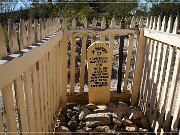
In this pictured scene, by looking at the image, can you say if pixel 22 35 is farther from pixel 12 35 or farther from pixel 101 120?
pixel 101 120

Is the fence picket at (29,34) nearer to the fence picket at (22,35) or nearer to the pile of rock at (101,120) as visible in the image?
the fence picket at (22,35)

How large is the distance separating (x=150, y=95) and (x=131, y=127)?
632 mm

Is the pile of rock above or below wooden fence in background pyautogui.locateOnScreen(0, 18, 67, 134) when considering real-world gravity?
below

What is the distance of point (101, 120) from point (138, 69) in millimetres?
1325

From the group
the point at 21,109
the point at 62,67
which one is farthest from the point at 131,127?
the point at 21,109

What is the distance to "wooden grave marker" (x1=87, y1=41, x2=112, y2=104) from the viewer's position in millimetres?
4398

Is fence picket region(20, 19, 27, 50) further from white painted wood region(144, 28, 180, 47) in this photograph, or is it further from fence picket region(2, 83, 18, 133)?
white painted wood region(144, 28, 180, 47)

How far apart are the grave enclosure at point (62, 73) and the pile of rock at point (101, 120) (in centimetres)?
23

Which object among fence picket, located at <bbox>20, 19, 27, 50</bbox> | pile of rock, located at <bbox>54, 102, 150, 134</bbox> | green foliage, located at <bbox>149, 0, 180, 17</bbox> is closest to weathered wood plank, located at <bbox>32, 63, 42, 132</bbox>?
fence picket, located at <bbox>20, 19, 27, 50</bbox>

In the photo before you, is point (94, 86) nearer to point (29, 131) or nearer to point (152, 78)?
point (152, 78)

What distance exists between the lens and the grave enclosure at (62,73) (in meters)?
1.68

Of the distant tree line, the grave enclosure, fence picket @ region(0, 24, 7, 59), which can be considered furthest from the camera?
the distant tree line

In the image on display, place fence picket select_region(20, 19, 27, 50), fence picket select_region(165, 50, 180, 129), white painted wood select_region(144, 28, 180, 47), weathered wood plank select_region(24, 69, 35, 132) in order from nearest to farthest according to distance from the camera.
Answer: fence picket select_region(20, 19, 27, 50) < weathered wood plank select_region(24, 69, 35, 132) < white painted wood select_region(144, 28, 180, 47) < fence picket select_region(165, 50, 180, 129)

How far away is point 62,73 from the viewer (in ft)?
15.4
